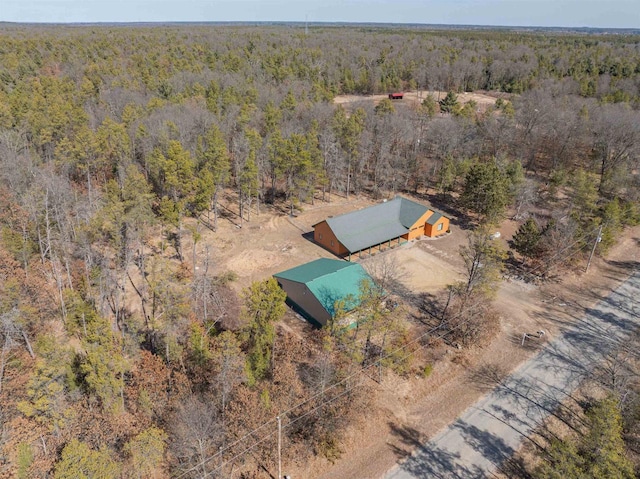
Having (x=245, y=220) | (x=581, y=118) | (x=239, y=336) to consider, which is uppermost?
(x=581, y=118)

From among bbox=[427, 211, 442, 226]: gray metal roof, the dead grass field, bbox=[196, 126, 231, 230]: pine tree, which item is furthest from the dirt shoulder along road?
bbox=[196, 126, 231, 230]: pine tree

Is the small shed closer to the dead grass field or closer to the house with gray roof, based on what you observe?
the dead grass field

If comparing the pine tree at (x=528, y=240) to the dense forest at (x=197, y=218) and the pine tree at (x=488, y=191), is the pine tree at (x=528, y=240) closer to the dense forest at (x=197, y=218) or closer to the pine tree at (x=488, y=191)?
the dense forest at (x=197, y=218)

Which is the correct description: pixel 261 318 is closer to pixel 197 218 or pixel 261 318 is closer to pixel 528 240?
pixel 528 240

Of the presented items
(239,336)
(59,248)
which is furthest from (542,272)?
(59,248)

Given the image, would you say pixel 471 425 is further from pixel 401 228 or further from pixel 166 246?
pixel 166 246

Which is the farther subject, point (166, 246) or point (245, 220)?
point (245, 220)

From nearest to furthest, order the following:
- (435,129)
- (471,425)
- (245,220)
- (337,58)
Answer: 1. (471,425)
2. (245,220)
3. (435,129)
4. (337,58)
